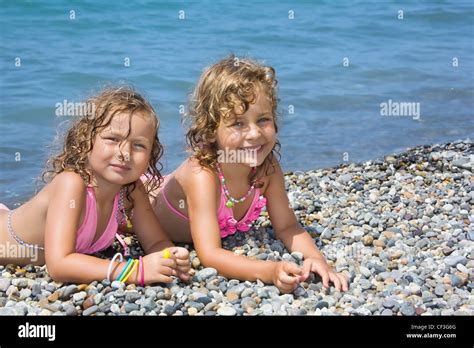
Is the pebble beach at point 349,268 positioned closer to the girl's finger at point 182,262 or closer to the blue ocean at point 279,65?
the girl's finger at point 182,262

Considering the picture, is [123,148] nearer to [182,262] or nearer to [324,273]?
[182,262]

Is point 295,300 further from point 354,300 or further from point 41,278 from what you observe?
point 41,278

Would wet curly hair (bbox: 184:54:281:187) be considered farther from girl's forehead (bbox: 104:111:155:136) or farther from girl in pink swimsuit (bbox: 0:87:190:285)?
girl's forehead (bbox: 104:111:155:136)

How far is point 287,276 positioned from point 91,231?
4.25 ft

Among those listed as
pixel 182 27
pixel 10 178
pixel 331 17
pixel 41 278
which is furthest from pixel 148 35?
pixel 41 278

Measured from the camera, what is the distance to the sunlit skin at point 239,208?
4.39 m

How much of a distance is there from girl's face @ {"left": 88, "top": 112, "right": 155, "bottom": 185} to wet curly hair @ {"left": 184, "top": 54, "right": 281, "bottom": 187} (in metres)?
0.43

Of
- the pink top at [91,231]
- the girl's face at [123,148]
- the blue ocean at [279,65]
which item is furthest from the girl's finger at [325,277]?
the blue ocean at [279,65]

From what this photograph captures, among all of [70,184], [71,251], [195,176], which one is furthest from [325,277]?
[70,184]

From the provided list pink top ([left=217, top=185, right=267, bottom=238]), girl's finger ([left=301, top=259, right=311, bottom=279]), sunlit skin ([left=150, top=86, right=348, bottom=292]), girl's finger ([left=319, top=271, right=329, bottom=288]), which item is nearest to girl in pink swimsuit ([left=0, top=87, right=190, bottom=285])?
sunlit skin ([left=150, top=86, right=348, bottom=292])

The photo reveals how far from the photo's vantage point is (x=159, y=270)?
14.1ft

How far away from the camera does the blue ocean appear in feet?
29.2

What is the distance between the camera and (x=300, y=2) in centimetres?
1767

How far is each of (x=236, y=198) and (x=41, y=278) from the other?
1342 millimetres
